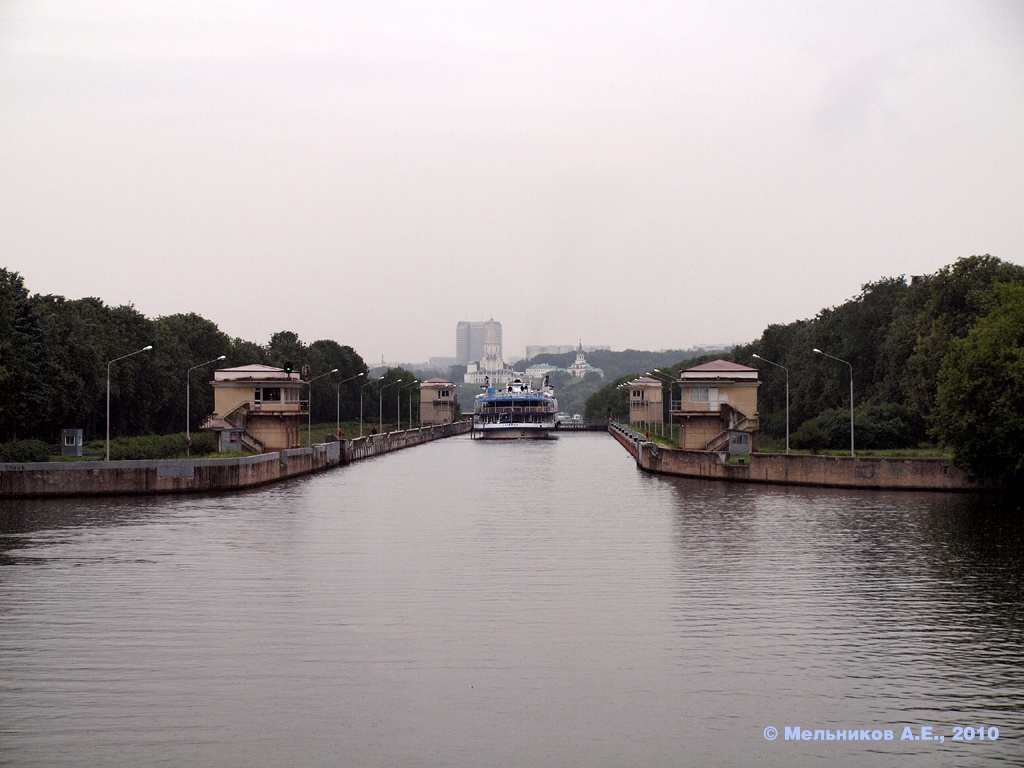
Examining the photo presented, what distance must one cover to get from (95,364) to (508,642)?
5844 centimetres

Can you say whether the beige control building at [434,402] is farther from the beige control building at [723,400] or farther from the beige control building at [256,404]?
the beige control building at [723,400]

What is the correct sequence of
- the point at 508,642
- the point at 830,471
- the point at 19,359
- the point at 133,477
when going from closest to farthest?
the point at 508,642 → the point at 133,477 → the point at 830,471 → the point at 19,359

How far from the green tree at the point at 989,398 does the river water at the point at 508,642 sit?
5.37 m

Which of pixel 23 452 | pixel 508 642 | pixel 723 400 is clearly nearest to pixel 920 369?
pixel 723 400

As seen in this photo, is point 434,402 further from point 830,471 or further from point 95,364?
point 830,471

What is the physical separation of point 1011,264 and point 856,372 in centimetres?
2629

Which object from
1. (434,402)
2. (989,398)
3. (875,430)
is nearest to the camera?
(989,398)

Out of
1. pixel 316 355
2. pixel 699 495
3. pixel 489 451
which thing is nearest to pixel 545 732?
pixel 699 495

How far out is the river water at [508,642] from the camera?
1634 centimetres

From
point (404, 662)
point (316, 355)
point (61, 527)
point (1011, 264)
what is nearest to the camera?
point (404, 662)

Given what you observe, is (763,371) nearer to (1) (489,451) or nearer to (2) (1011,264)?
(1) (489,451)

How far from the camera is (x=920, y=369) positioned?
68.8 m

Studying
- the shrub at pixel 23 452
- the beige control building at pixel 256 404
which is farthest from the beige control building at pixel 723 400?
the shrub at pixel 23 452

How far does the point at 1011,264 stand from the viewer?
66312 millimetres
